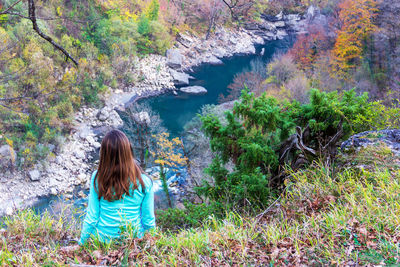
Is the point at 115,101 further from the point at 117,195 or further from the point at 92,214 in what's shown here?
the point at 117,195

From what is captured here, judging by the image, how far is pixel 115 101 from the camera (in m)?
18.8

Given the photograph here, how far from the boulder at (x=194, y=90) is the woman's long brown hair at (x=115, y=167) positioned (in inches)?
761

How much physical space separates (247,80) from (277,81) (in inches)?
91.2

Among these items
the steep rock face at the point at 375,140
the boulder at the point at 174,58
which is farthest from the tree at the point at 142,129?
the steep rock face at the point at 375,140

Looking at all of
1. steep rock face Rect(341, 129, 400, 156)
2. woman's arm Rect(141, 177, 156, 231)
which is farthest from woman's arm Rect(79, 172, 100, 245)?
steep rock face Rect(341, 129, 400, 156)

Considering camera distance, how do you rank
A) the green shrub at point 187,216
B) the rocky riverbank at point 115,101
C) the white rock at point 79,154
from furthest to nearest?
the white rock at point 79,154
the rocky riverbank at point 115,101
the green shrub at point 187,216

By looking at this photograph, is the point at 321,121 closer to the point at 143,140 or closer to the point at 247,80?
the point at 143,140

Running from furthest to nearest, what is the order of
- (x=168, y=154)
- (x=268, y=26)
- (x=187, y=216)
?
1. (x=268, y=26)
2. (x=168, y=154)
3. (x=187, y=216)

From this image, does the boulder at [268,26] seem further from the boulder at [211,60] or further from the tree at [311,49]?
the tree at [311,49]

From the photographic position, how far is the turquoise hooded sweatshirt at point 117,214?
1.95 m

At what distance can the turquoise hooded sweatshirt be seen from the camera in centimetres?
195

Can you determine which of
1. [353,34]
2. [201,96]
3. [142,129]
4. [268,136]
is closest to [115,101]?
[142,129]

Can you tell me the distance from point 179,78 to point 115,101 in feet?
20.0

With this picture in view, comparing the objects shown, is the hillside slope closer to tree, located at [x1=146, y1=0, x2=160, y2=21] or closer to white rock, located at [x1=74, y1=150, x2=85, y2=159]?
white rock, located at [x1=74, y1=150, x2=85, y2=159]
